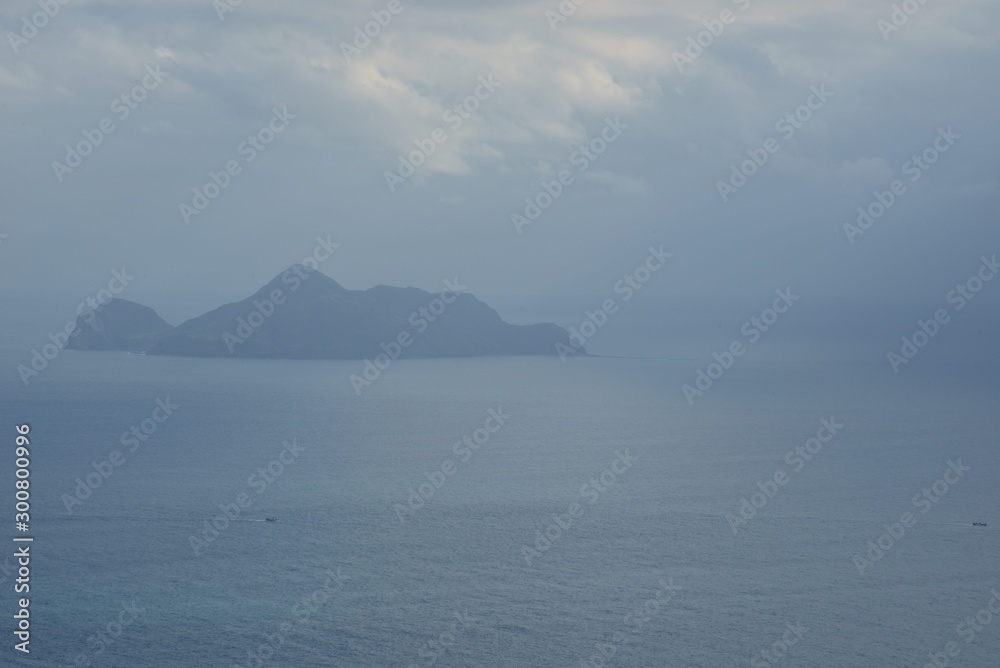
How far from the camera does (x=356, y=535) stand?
47000mm

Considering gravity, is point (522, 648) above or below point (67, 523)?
above

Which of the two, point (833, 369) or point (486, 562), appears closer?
point (486, 562)

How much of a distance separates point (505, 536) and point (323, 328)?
303 ft

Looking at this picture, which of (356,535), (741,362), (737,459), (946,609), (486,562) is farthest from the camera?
(741,362)

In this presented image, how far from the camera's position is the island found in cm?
13400

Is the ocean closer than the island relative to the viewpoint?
Yes

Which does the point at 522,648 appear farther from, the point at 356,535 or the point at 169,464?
the point at 169,464

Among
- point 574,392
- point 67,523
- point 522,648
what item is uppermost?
point 522,648

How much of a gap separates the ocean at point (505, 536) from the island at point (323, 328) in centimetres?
4442

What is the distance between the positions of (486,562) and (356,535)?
748 centimetres

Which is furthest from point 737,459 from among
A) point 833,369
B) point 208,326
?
point 208,326

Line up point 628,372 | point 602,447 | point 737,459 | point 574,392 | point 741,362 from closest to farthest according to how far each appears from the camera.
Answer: point 737,459
point 602,447
point 574,392
point 628,372
point 741,362

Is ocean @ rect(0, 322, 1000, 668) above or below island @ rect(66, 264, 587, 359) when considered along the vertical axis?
above

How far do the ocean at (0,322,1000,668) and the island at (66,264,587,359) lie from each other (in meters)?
44.4
